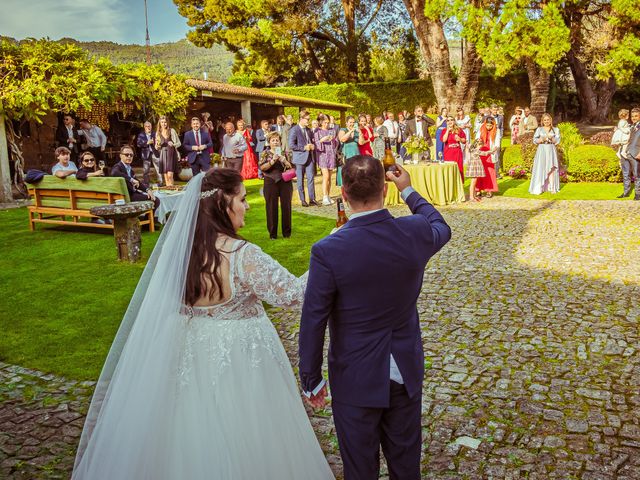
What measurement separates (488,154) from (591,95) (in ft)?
71.7

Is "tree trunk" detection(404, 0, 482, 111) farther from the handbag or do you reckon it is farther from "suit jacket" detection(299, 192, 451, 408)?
"suit jacket" detection(299, 192, 451, 408)

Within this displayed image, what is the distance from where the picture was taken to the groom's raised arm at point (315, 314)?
211cm

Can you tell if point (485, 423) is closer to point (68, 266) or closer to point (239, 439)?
point (239, 439)

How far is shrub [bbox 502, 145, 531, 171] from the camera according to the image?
1661 cm

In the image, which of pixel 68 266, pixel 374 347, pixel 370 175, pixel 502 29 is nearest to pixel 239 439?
pixel 374 347

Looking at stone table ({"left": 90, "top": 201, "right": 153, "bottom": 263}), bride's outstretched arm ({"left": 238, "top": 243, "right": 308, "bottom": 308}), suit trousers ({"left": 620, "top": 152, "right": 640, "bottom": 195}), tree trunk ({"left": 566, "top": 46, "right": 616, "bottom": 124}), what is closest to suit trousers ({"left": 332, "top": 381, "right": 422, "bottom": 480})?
bride's outstretched arm ({"left": 238, "top": 243, "right": 308, "bottom": 308})

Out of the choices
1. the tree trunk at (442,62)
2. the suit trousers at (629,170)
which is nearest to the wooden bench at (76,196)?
the suit trousers at (629,170)

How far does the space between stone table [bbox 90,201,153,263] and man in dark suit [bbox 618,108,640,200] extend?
977 cm

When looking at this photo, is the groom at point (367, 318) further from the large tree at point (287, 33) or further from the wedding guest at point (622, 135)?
the large tree at point (287, 33)

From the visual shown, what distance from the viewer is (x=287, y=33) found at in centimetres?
3388

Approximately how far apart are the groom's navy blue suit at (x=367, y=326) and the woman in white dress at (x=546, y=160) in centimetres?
1211

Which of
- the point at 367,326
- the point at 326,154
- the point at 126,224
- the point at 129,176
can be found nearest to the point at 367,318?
the point at 367,326

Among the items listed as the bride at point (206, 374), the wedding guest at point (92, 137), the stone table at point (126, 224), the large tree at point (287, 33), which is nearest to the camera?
the bride at point (206, 374)

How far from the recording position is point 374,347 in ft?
7.06
